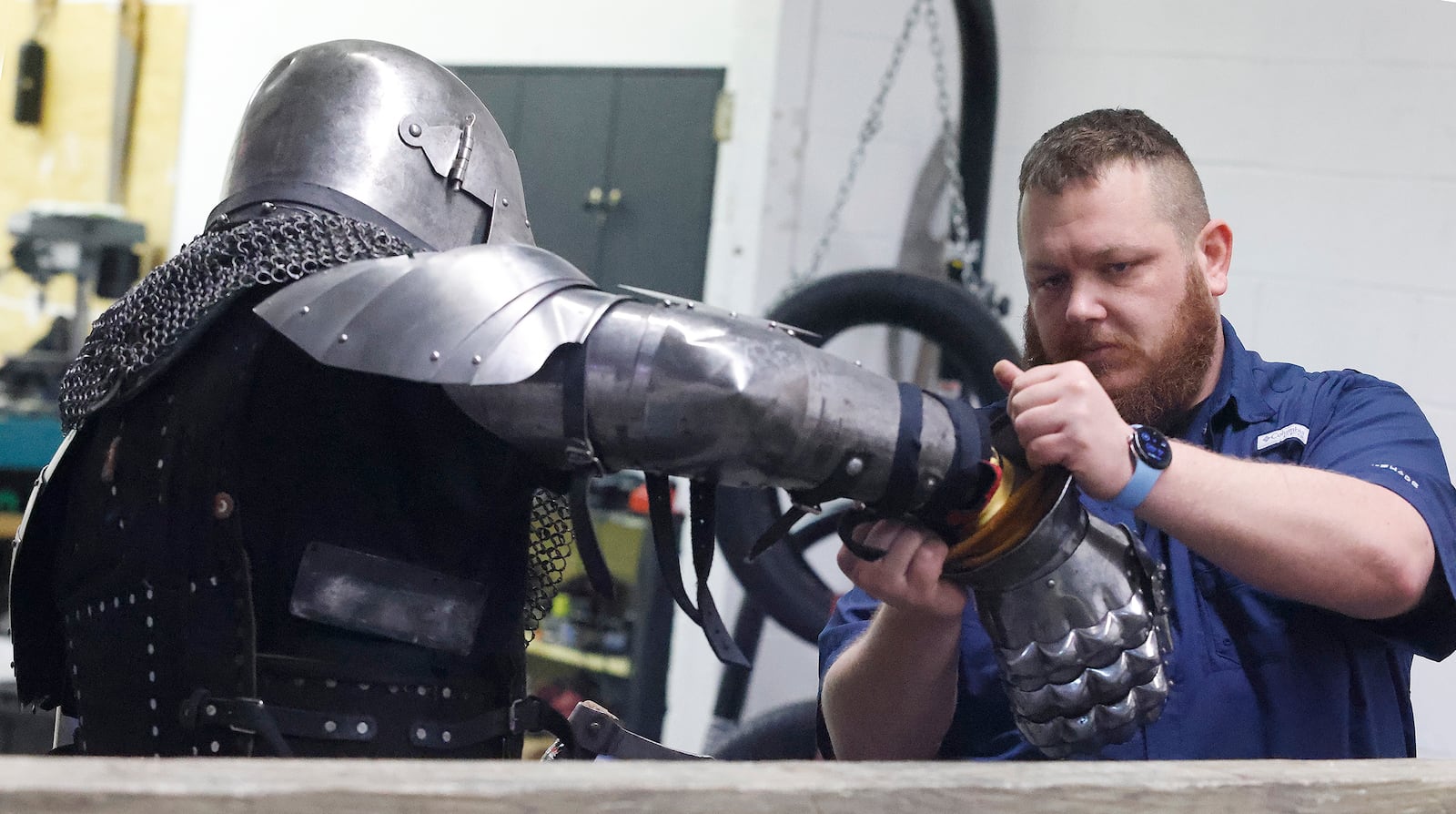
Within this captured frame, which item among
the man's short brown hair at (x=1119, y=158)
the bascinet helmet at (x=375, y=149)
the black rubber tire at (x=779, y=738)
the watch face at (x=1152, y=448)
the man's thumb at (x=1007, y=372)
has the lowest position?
the black rubber tire at (x=779, y=738)

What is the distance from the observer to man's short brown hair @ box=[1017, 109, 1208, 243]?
1.25 m

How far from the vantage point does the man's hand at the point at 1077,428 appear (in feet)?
3.08

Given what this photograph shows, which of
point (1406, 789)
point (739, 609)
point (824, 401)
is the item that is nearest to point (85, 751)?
point (824, 401)

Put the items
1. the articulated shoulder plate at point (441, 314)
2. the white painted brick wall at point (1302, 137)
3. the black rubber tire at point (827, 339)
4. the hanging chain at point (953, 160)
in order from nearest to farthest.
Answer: the articulated shoulder plate at point (441, 314) < the white painted brick wall at point (1302, 137) < the black rubber tire at point (827, 339) < the hanging chain at point (953, 160)

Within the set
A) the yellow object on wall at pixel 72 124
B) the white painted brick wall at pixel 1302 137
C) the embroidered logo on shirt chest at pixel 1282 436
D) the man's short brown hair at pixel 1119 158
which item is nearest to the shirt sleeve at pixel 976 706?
the embroidered logo on shirt chest at pixel 1282 436

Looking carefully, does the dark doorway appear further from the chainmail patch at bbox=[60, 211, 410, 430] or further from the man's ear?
the chainmail patch at bbox=[60, 211, 410, 430]

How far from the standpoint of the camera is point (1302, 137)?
231 centimetres

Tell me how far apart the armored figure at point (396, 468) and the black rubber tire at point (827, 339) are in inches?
53.0

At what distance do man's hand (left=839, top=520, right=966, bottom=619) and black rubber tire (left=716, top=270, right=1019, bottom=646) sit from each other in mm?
1300

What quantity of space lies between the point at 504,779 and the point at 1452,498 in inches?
35.1

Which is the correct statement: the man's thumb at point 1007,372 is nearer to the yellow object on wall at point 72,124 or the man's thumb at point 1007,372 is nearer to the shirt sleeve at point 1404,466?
the shirt sleeve at point 1404,466

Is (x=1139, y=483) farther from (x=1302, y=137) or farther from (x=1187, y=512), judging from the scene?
(x=1302, y=137)

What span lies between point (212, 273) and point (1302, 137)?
2.04 meters

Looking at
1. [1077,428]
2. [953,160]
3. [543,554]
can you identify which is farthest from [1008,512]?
[953,160]
